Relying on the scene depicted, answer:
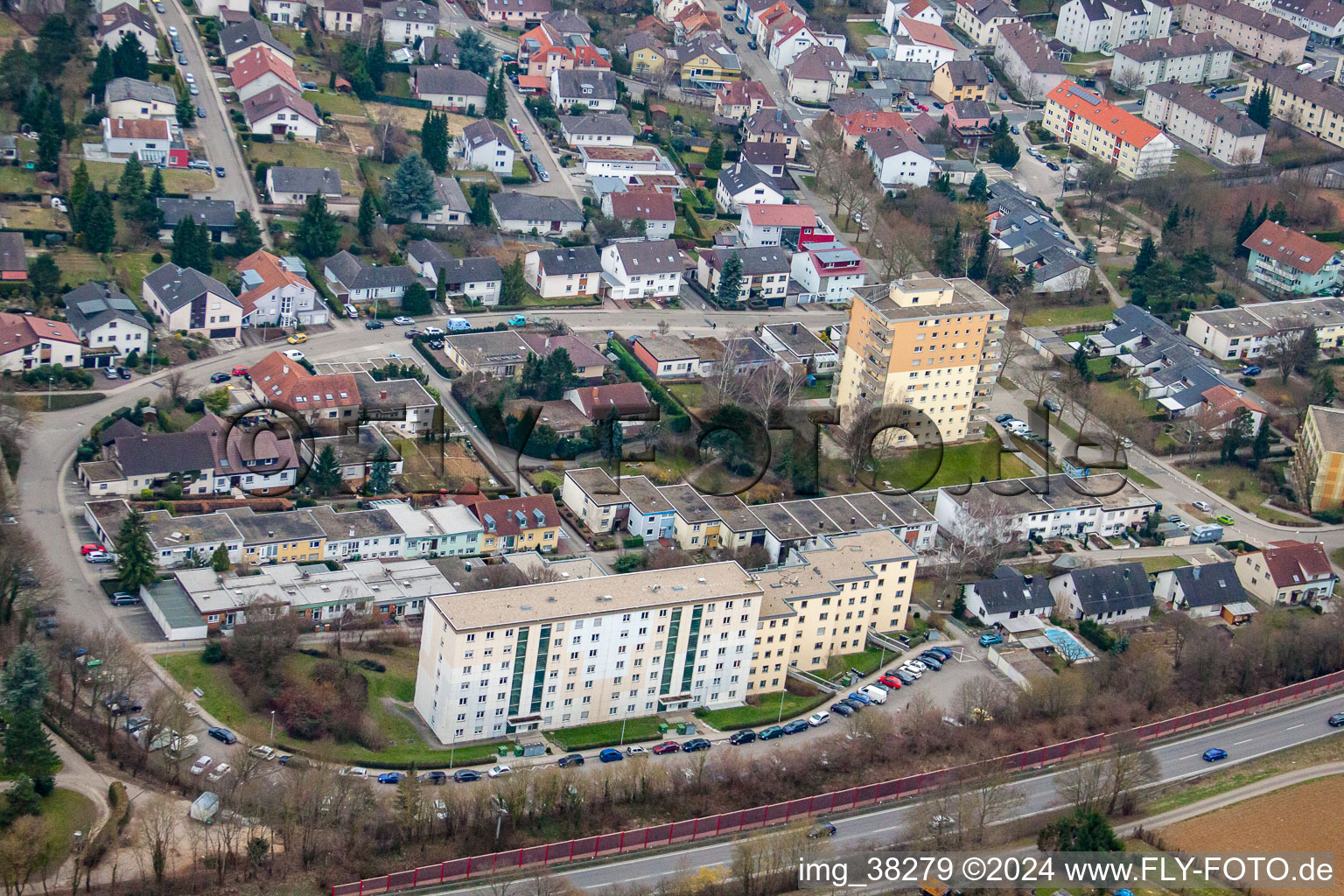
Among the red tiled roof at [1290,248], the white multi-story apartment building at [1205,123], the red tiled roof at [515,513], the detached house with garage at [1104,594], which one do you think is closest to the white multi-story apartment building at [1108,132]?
the white multi-story apartment building at [1205,123]

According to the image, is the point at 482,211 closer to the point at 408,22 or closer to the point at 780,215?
the point at 780,215

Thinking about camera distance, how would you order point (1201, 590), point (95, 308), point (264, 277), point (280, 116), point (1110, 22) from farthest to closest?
1. point (1110, 22)
2. point (280, 116)
3. point (264, 277)
4. point (95, 308)
5. point (1201, 590)

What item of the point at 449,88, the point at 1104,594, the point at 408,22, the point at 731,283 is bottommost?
the point at 1104,594

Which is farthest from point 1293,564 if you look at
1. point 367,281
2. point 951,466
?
point 367,281

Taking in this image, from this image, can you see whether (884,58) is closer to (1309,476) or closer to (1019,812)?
(1309,476)

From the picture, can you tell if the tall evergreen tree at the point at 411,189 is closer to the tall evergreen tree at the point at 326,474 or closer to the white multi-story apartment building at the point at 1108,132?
the tall evergreen tree at the point at 326,474
